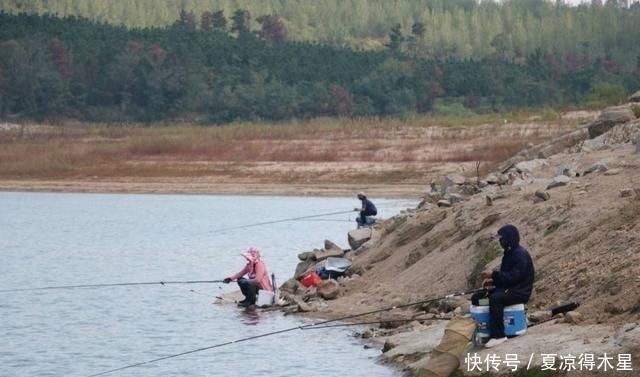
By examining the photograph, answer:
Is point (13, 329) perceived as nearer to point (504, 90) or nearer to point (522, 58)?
point (504, 90)

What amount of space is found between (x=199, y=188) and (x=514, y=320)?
34673 mm

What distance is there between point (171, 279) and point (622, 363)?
15239 millimetres

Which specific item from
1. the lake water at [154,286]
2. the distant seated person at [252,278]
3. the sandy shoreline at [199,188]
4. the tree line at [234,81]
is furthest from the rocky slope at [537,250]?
the tree line at [234,81]

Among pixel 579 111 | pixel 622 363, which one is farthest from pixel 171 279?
pixel 579 111

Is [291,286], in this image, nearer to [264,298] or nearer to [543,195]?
[264,298]

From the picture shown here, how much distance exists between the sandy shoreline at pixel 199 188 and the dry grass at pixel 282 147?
106cm

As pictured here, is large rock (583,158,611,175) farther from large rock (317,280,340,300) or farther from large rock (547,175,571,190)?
large rock (317,280,340,300)

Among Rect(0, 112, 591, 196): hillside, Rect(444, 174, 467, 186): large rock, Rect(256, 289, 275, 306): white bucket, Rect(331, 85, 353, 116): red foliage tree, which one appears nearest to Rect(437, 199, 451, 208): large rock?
Rect(444, 174, 467, 186): large rock

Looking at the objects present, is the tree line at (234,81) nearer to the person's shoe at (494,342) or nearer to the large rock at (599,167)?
the large rock at (599,167)

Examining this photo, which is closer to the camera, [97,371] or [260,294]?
[97,371]

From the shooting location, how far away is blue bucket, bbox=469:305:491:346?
13.4m

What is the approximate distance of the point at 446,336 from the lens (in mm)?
13578

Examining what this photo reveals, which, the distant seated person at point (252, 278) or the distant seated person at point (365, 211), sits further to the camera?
the distant seated person at point (365, 211)

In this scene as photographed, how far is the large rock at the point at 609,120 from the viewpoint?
→ 78.4 ft
